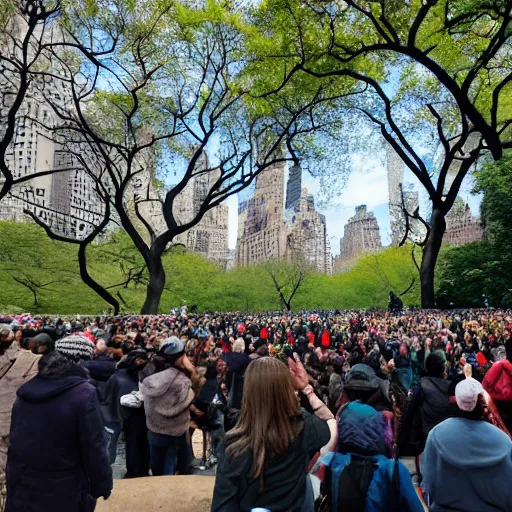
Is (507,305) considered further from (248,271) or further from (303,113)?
(248,271)

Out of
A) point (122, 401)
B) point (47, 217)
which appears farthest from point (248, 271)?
point (122, 401)

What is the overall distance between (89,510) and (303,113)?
2133 centimetres

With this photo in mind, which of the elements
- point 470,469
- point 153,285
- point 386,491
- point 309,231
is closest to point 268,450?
point 386,491

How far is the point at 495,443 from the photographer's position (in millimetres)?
2279

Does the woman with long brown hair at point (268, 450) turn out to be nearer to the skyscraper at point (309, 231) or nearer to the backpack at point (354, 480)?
the backpack at point (354, 480)

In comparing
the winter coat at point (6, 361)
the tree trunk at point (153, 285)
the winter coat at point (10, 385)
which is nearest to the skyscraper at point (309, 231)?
the tree trunk at point (153, 285)

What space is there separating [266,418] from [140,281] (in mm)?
29953

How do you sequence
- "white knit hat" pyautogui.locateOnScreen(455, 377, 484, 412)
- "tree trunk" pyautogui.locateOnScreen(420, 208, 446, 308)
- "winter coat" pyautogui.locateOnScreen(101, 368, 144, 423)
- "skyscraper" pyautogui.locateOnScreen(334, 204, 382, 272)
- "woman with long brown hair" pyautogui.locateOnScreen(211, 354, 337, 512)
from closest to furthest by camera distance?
1. "woman with long brown hair" pyautogui.locateOnScreen(211, 354, 337, 512)
2. "white knit hat" pyautogui.locateOnScreen(455, 377, 484, 412)
3. "winter coat" pyautogui.locateOnScreen(101, 368, 144, 423)
4. "tree trunk" pyautogui.locateOnScreen(420, 208, 446, 308)
5. "skyscraper" pyautogui.locateOnScreen(334, 204, 382, 272)

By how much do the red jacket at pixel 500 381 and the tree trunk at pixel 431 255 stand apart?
16.6 m

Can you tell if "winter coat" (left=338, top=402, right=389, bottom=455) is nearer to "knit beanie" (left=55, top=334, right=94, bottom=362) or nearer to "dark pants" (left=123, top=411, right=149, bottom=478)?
"knit beanie" (left=55, top=334, right=94, bottom=362)

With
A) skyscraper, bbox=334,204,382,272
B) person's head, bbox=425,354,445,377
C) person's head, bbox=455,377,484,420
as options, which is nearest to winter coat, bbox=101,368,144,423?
person's head, bbox=425,354,445,377

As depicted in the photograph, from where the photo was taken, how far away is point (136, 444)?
4.99m

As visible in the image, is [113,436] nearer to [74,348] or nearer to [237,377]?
[237,377]

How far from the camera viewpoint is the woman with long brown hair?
74.8 inches
